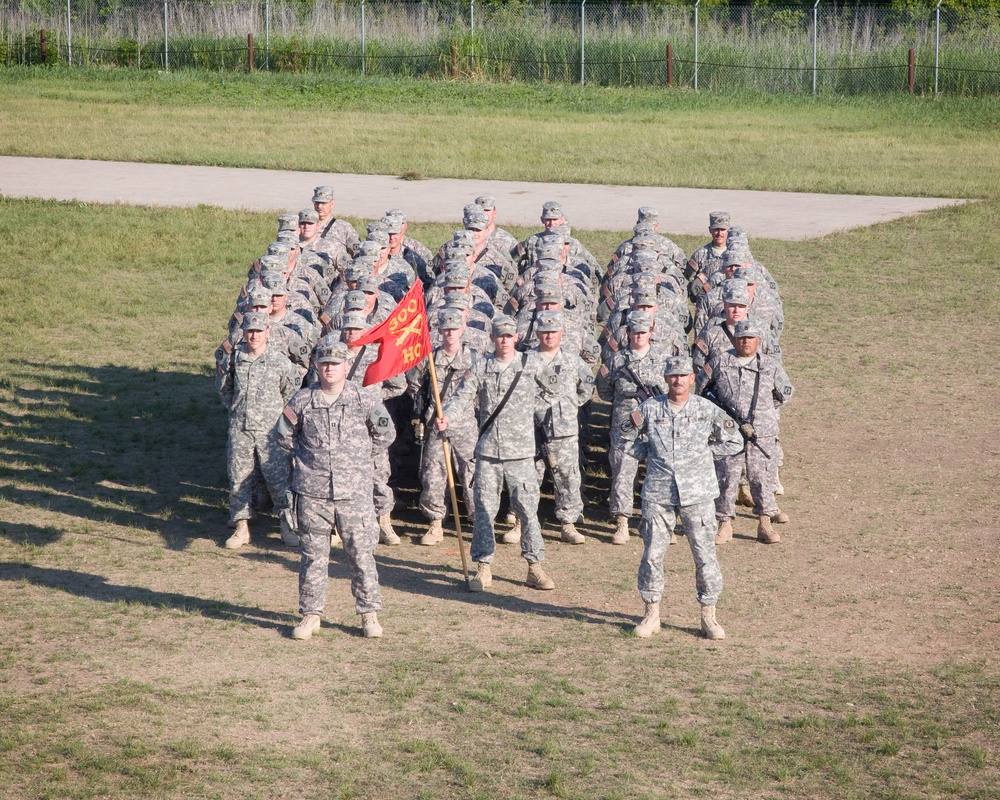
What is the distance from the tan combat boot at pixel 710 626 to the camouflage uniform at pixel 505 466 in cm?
159

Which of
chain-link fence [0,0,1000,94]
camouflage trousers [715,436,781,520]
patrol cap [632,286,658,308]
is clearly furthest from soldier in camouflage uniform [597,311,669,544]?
chain-link fence [0,0,1000,94]

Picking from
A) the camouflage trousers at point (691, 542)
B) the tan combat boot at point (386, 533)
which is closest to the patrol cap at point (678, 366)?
the camouflage trousers at point (691, 542)

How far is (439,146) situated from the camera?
104 ft

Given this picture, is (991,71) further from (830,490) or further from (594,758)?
(594,758)

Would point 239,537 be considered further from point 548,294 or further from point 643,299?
point 643,299

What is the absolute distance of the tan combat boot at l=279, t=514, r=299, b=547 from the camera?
1184 centimetres

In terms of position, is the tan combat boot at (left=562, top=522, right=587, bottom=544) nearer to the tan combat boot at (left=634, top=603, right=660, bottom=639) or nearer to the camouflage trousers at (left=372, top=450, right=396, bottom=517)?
the camouflage trousers at (left=372, top=450, right=396, bottom=517)

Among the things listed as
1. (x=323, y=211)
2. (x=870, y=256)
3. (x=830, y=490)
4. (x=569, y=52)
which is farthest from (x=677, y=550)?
(x=569, y=52)

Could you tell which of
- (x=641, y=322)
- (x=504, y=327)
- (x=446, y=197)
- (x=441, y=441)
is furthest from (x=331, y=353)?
(x=446, y=197)

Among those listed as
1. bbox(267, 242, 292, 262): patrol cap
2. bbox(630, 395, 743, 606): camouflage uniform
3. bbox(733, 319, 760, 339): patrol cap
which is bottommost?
bbox(630, 395, 743, 606): camouflage uniform

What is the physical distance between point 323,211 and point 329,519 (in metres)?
7.48

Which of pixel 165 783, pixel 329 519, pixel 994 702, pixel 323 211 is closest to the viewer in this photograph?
pixel 165 783

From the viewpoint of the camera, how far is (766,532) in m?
11.9

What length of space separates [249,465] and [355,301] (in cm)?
172
